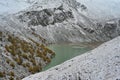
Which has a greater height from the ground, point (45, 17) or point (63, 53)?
point (45, 17)

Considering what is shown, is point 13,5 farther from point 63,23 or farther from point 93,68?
point 93,68

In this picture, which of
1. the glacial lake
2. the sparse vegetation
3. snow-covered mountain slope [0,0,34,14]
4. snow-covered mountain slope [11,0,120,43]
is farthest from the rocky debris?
the sparse vegetation

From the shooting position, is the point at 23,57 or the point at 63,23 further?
the point at 63,23

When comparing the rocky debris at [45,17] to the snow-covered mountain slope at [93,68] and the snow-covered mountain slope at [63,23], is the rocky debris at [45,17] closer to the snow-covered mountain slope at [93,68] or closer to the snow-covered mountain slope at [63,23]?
the snow-covered mountain slope at [63,23]

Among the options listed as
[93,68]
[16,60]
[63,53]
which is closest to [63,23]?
[63,53]

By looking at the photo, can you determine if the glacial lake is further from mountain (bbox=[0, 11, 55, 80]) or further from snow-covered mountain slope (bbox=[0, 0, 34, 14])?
snow-covered mountain slope (bbox=[0, 0, 34, 14])

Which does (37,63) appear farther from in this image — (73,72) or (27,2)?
(27,2)

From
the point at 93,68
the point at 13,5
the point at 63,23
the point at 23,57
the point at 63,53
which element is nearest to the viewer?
the point at 93,68

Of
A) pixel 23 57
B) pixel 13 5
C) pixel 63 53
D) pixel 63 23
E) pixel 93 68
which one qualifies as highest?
pixel 13 5

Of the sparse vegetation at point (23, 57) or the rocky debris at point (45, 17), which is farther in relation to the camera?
the rocky debris at point (45, 17)

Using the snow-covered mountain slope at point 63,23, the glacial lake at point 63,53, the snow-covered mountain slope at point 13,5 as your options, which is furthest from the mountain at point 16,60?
the snow-covered mountain slope at point 63,23
